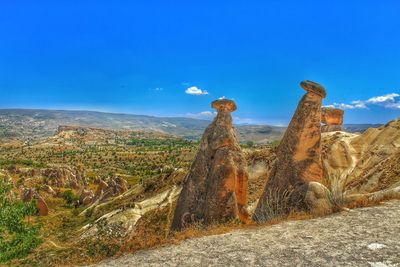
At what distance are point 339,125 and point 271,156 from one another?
14893 millimetres

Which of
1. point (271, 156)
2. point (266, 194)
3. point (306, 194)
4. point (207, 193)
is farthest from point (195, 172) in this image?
point (271, 156)

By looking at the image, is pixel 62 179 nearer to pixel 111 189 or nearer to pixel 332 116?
pixel 111 189

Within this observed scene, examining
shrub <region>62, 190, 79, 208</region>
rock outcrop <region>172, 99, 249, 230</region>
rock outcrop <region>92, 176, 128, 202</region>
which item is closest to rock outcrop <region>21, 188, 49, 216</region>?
rock outcrop <region>92, 176, 128, 202</region>

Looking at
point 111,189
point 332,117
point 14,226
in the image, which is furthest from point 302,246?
point 111,189

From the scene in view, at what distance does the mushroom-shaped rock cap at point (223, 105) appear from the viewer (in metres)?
20.0

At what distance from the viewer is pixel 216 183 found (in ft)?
53.1

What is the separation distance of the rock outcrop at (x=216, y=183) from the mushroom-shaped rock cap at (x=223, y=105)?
0.68m

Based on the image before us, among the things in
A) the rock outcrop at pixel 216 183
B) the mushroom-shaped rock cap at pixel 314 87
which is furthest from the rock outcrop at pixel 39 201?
the mushroom-shaped rock cap at pixel 314 87

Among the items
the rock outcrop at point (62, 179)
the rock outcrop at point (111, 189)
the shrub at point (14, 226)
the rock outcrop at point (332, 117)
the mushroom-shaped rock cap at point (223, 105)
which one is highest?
the rock outcrop at point (332, 117)

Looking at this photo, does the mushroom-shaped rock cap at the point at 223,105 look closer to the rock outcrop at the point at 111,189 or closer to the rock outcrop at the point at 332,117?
the rock outcrop at the point at 332,117

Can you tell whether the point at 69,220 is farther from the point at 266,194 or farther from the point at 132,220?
the point at 266,194

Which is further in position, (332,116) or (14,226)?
(332,116)

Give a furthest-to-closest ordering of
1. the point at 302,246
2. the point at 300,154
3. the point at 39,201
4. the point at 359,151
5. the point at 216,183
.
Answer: the point at 39,201
the point at 359,151
the point at 300,154
the point at 216,183
the point at 302,246

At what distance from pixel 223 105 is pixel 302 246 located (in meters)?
11.3
